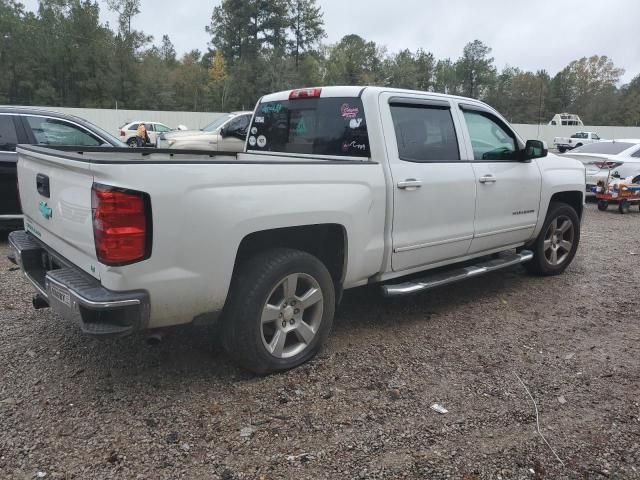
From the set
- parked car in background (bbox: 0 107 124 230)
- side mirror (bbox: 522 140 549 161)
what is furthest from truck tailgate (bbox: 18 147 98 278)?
side mirror (bbox: 522 140 549 161)

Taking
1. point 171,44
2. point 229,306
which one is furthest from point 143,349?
point 171,44

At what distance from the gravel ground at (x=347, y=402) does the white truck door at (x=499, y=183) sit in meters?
0.79

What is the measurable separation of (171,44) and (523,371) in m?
91.6

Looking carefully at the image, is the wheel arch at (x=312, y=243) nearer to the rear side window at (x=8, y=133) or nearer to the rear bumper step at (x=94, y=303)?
the rear bumper step at (x=94, y=303)

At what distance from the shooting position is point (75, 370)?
3.46 metres

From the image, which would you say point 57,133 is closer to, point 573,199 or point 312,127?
point 312,127

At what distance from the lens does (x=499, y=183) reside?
15.8 ft

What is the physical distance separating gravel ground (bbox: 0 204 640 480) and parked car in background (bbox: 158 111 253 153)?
37.5ft

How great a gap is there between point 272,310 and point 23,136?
5.19 m

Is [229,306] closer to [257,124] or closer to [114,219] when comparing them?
[114,219]

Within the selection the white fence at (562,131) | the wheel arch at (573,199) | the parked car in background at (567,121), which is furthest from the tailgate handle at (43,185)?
the parked car in background at (567,121)

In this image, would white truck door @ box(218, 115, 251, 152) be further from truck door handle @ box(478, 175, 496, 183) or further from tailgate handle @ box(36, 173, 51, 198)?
tailgate handle @ box(36, 173, 51, 198)

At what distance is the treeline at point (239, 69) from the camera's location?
5303 centimetres

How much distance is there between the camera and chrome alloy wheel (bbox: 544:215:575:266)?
5824mm
